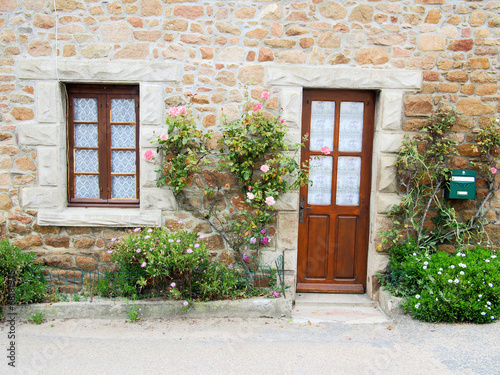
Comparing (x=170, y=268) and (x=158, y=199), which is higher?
(x=158, y=199)

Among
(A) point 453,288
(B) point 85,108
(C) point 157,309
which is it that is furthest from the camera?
(B) point 85,108

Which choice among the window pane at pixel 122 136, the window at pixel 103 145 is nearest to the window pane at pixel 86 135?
the window at pixel 103 145

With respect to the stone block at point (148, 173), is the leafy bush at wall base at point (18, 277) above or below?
below

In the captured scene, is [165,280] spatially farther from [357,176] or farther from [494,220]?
[494,220]

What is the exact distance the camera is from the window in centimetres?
458

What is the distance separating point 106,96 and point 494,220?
15.9 ft

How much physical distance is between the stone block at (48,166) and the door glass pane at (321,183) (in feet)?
9.71

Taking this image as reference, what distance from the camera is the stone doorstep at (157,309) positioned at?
407 cm

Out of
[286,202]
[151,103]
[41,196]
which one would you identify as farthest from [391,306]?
[41,196]

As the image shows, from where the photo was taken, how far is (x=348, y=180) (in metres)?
4.71

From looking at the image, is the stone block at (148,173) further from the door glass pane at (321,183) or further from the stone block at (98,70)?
the door glass pane at (321,183)

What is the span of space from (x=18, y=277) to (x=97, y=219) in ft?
3.19

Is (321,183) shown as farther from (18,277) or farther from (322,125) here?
(18,277)

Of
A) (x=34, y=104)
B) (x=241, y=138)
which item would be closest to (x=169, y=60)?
(x=241, y=138)
